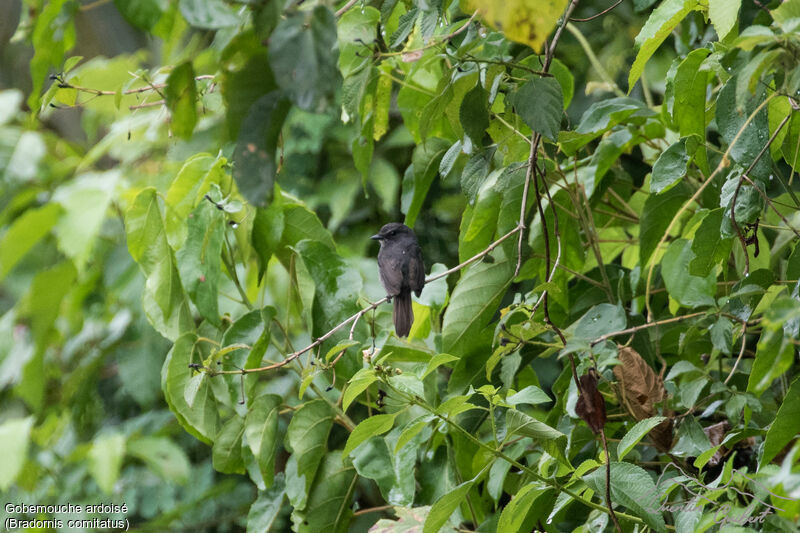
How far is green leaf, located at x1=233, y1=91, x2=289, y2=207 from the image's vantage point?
0.92m

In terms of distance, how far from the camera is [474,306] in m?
1.67

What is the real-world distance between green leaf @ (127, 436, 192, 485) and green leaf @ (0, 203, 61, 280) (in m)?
1.26

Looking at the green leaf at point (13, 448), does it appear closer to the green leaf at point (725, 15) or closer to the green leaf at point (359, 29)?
the green leaf at point (359, 29)

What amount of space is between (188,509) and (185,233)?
100 inches

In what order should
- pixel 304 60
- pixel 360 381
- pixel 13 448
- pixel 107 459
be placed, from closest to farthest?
pixel 304 60 < pixel 360 381 < pixel 13 448 < pixel 107 459

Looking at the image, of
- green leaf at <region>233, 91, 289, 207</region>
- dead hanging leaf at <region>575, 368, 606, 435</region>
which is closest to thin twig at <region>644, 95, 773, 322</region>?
dead hanging leaf at <region>575, 368, 606, 435</region>

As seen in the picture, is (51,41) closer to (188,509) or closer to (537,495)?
(537,495)

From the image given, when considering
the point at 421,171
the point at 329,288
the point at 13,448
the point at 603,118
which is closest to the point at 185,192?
the point at 329,288

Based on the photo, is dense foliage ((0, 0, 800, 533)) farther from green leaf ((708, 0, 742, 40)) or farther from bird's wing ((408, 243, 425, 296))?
bird's wing ((408, 243, 425, 296))

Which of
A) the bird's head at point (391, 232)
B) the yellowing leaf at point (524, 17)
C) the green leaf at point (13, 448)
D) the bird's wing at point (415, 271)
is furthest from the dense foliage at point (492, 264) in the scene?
the green leaf at point (13, 448)

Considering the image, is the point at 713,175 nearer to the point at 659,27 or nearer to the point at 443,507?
the point at 659,27

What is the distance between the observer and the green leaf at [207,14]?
87 cm

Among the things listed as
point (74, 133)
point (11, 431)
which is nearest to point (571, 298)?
point (11, 431)

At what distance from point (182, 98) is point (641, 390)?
3.44 feet
